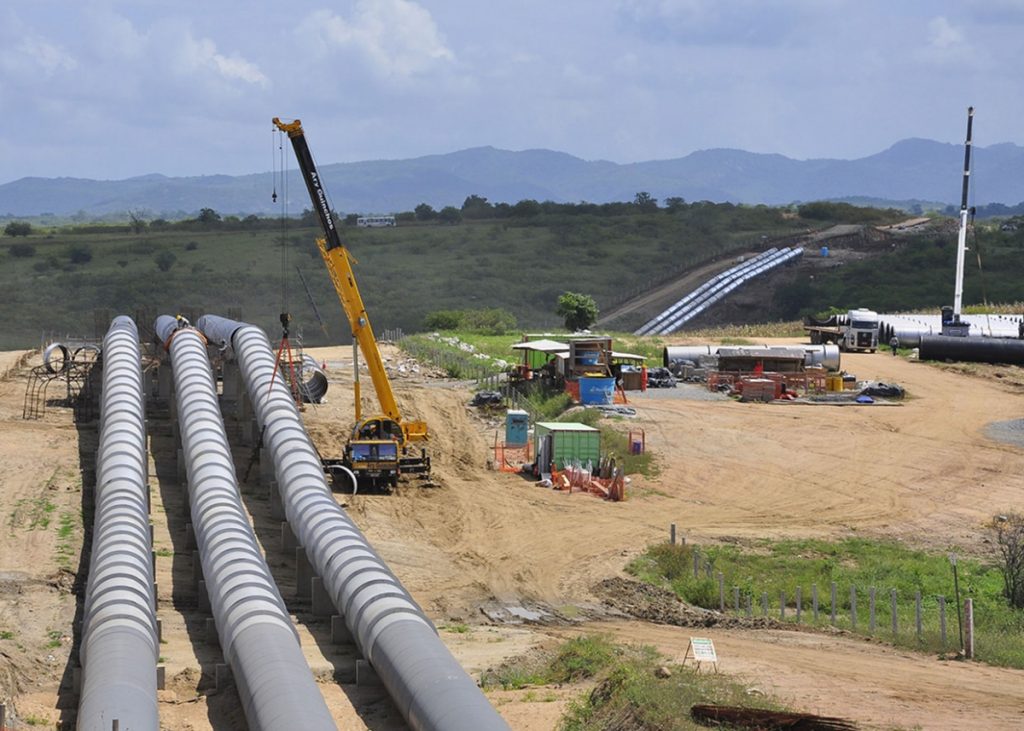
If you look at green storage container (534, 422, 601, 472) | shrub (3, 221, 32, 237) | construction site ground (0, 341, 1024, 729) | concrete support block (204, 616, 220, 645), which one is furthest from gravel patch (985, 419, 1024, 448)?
shrub (3, 221, 32, 237)

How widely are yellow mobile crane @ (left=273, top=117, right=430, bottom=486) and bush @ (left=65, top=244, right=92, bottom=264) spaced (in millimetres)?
103026

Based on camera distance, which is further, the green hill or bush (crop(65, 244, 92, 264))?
bush (crop(65, 244, 92, 264))

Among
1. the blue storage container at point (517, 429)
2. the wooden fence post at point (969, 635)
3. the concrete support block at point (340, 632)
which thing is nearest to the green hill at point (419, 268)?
the blue storage container at point (517, 429)

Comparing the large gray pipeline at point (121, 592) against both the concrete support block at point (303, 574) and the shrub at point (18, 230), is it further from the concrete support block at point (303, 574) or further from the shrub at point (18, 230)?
the shrub at point (18, 230)

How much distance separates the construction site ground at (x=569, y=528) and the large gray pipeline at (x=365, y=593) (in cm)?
125

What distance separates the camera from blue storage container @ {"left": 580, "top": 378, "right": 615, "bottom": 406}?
198 feet

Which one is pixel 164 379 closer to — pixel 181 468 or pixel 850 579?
pixel 181 468

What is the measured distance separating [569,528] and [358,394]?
8.24 meters

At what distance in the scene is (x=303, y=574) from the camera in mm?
35625

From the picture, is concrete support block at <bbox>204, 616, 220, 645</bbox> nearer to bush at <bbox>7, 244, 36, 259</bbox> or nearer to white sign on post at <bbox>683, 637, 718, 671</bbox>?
white sign on post at <bbox>683, 637, 718, 671</bbox>

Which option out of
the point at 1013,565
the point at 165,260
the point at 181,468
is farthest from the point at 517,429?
the point at 165,260

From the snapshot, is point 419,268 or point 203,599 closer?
point 203,599

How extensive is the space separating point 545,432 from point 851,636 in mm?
20064

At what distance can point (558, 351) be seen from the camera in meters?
64.9
